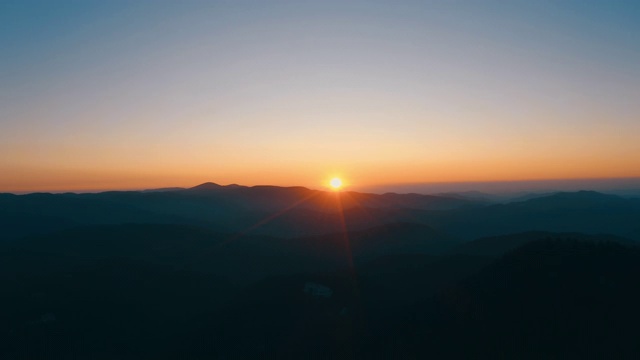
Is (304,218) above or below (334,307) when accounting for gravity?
above

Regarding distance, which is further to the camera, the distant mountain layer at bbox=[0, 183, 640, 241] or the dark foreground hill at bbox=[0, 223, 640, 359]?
the distant mountain layer at bbox=[0, 183, 640, 241]

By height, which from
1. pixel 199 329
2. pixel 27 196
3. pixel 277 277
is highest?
pixel 27 196

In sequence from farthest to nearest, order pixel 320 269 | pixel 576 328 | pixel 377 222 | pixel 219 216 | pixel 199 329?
pixel 219 216, pixel 377 222, pixel 320 269, pixel 199 329, pixel 576 328

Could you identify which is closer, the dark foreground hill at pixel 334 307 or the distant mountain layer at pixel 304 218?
the dark foreground hill at pixel 334 307

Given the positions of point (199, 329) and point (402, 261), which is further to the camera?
point (402, 261)

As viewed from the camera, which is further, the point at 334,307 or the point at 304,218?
the point at 304,218

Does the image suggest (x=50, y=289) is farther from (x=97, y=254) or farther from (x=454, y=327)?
(x=454, y=327)

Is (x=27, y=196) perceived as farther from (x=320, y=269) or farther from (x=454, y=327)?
(x=454, y=327)

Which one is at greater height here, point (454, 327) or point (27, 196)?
point (27, 196)

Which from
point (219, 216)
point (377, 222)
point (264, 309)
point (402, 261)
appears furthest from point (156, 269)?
point (219, 216)

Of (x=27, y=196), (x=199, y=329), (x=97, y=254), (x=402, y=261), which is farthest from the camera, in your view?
(x=27, y=196)
